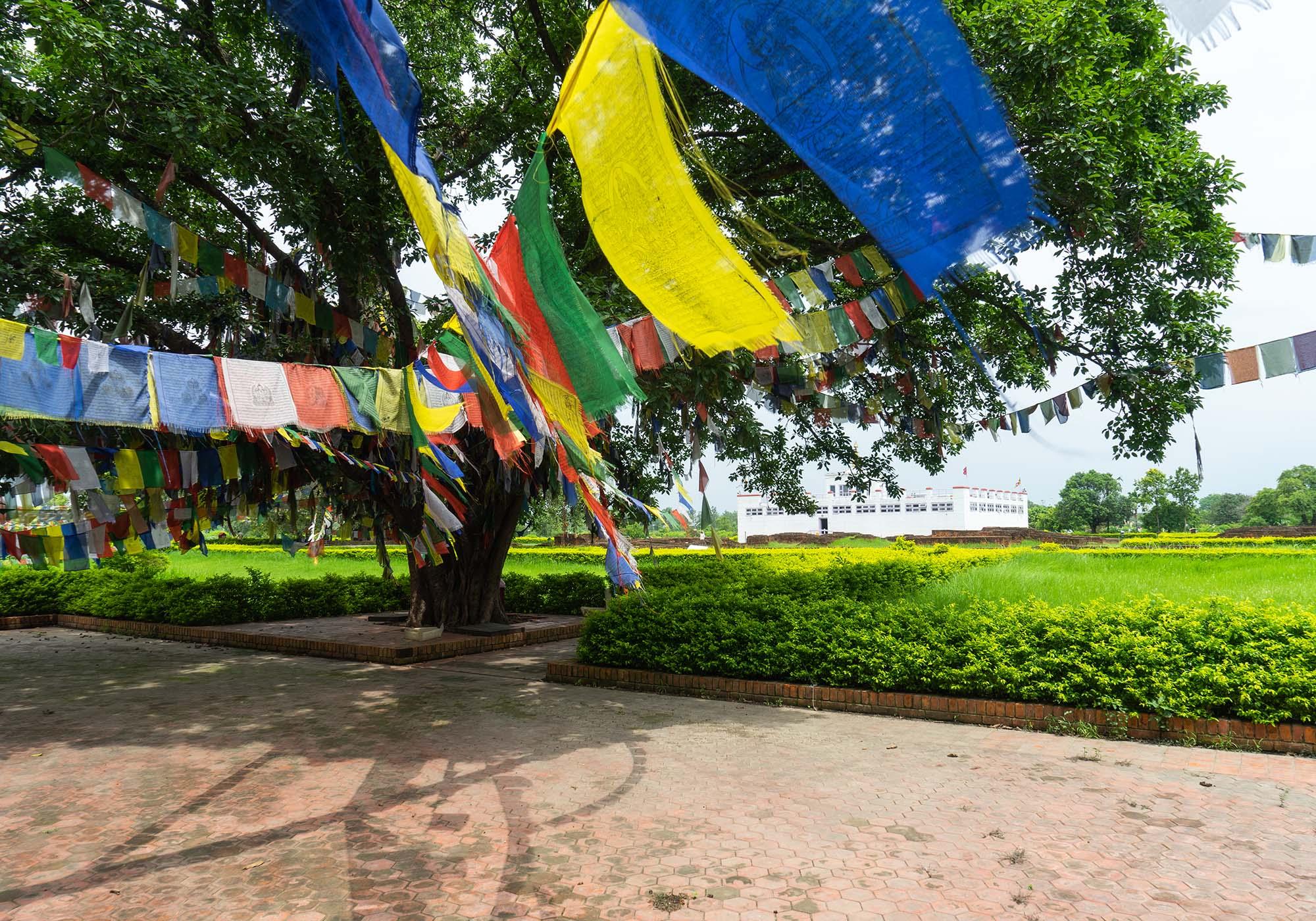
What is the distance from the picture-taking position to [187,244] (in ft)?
23.2

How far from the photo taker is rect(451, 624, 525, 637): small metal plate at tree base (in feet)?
36.6

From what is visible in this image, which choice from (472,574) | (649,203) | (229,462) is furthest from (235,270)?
(472,574)

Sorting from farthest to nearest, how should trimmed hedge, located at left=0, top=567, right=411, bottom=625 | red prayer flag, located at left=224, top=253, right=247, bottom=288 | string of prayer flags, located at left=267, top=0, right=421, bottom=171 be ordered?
trimmed hedge, located at left=0, top=567, right=411, bottom=625
red prayer flag, located at left=224, top=253, right=247, bottom=288
string of prayer flags, located at left=267, top=0, right=421, bottom=171

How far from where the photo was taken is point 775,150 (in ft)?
28.7

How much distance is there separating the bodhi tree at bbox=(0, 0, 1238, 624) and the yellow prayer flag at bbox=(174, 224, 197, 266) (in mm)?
685

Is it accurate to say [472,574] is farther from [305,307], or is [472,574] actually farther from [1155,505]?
[1155,505]

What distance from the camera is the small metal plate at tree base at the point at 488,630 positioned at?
439 inches

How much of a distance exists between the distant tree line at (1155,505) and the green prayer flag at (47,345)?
70.3 metres

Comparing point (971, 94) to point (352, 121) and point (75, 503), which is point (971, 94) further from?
point (75, 503)

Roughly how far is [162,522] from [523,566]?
54.1 feet

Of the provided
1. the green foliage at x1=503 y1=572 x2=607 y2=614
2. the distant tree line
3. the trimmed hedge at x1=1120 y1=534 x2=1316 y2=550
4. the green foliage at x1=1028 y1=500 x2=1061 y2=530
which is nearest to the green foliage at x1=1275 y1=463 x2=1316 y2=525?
the distant tree line

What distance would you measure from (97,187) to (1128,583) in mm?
11485

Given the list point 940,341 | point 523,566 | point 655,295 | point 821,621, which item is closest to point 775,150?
point 940,341

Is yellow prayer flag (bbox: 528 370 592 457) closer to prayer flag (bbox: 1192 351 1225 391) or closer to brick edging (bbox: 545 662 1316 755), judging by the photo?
brick edging (bbox: 545 662 1316 755)
